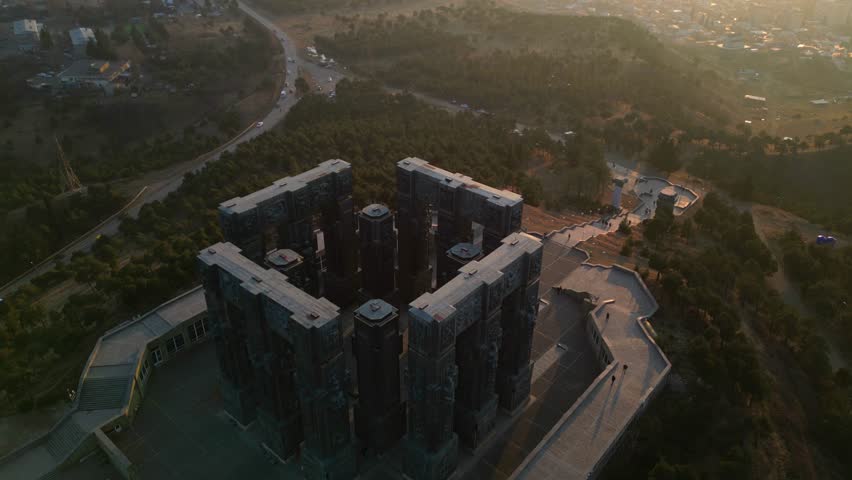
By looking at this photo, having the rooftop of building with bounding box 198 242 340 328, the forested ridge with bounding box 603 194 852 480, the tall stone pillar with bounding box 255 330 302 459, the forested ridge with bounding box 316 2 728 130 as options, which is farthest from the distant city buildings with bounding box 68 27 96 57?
the forested ridge with bounding box 603 194 852 480

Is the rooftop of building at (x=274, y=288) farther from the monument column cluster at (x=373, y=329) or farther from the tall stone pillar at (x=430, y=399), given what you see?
the tall stone pillar at (x=430, y=399)

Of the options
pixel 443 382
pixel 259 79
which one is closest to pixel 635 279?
pixel 443 382

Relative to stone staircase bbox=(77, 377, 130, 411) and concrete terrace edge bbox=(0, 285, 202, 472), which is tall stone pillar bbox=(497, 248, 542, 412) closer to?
concrete terrace edge bbox=(0, 285, 202, 472)

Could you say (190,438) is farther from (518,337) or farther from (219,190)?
(219,190)

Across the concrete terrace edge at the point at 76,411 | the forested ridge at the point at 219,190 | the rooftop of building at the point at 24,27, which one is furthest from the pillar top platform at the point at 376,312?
the rooftop of building at the point at 24,27

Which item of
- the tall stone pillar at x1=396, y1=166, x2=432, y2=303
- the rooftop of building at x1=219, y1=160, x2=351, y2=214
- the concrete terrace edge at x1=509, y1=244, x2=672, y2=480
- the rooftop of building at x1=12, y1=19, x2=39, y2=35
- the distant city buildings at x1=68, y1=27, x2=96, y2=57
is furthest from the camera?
the rooftop of building at x1=12, y1=19, x2=39, y2=35

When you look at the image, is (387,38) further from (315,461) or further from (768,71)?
(315,461)

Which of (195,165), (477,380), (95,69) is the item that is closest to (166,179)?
(195,165)
